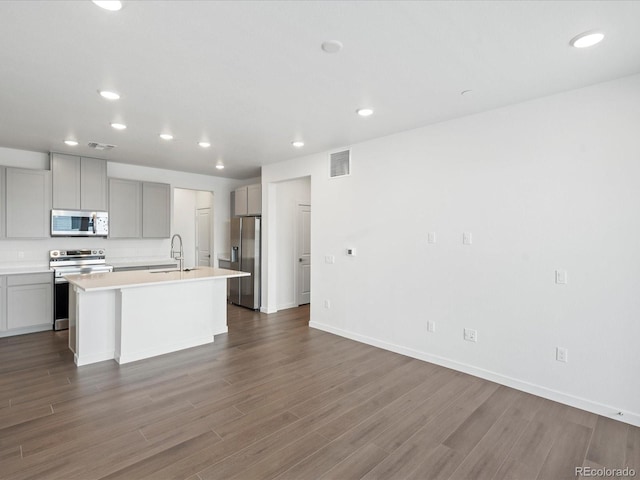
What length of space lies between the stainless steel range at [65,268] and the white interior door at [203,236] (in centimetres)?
229

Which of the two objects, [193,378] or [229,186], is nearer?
[193,378]

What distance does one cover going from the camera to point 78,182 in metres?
5.33

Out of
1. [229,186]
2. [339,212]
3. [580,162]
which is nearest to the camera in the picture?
[580,162]

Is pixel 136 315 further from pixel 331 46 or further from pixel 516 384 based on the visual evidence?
pixel 516 384

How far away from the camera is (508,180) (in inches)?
128

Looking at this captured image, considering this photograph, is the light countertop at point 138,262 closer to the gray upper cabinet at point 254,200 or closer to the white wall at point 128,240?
the white wall at point 128,240

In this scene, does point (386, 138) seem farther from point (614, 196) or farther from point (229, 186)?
point (229, 186)

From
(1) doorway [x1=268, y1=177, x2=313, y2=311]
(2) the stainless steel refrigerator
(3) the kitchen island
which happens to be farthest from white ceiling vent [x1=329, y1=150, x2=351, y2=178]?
(3) the kitchen island

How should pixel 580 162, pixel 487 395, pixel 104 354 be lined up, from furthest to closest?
pixel 104 354 → pixel 487 395 → pixel 580 162

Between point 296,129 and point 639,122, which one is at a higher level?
point 296,129

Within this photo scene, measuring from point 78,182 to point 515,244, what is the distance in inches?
241

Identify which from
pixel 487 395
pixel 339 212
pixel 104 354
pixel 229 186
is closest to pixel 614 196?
pixel 487 395

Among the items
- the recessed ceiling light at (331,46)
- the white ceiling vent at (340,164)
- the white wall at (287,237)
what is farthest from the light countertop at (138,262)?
the recessed ceiling light at (331,46)

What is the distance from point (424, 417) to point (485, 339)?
1198mm
